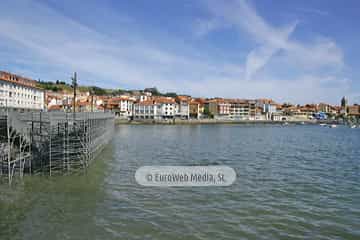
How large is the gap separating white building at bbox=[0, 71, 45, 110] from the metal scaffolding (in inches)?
1461

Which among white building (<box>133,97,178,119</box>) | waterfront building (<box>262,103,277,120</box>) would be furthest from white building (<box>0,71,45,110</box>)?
waterfront building (<box>262,103,277,120</box>)

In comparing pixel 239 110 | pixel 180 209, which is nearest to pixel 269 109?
pixel 239 110

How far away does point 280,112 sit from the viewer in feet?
588

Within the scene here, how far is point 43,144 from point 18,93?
171 feet

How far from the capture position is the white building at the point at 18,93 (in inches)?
2239

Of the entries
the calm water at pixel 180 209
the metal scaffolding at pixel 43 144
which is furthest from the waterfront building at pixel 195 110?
the metal scaffolding at pixel 43 144

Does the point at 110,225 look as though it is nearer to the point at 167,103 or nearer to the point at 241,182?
the point at 241,182

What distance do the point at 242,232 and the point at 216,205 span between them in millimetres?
2802

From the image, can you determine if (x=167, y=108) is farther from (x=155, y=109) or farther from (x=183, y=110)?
(x=183, y=110)

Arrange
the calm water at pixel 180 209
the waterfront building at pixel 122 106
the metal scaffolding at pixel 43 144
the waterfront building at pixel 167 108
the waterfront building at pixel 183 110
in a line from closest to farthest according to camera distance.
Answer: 1. the calm water at pixel 180 209
2. the metal scaffolding at pixel 43 144
3. the waterfront building at pixel 167 108
4. the waterfront building at pixel 122 106
5. the waterfront building at pixel 183 110

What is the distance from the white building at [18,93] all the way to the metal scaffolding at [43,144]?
37.1 meters

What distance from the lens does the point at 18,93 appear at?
6372 centimetres

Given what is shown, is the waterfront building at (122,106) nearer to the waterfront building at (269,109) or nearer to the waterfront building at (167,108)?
the waterfront building at (167,108)

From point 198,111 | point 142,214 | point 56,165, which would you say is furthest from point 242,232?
point 198,111
